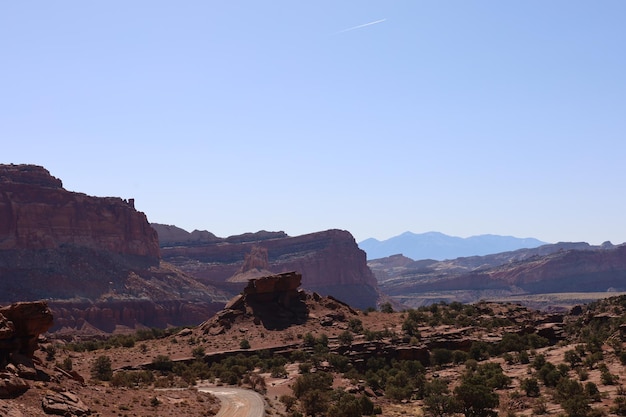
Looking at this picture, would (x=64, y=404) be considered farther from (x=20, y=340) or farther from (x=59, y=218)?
(x=59, y=218)

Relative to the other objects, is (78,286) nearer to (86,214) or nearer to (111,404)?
(86,214)

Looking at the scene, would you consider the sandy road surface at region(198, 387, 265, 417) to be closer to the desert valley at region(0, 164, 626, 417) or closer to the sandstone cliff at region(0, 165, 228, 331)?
the desert valley at region(0, 164, 626, 417)

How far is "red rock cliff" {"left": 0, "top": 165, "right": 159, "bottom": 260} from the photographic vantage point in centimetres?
12938

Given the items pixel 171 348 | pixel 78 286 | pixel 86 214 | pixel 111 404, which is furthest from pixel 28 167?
pixel 111 404

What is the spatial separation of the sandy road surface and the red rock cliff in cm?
9622

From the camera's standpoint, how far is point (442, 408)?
35.8 metres

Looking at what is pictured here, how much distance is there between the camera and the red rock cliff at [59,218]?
12938 centimetres

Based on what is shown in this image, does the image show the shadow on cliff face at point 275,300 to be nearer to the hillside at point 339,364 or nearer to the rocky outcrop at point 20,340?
the hillside at point 339,364

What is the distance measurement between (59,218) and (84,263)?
1100 centimetres

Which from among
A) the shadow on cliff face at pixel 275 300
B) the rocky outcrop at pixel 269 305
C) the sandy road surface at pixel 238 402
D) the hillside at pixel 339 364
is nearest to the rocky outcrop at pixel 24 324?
the hillside at pixel 339 364

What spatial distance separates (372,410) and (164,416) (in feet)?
37.4

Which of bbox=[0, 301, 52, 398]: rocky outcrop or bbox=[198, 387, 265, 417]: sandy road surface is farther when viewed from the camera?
bbox=[198, 387, 265, 417]: sandy road surface

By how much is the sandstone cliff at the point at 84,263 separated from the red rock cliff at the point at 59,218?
0.62 ft

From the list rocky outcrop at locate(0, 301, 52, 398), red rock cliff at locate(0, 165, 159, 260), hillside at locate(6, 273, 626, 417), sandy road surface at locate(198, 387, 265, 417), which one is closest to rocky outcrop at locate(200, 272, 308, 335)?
hillside at locate(6, 273, 626, 417)
